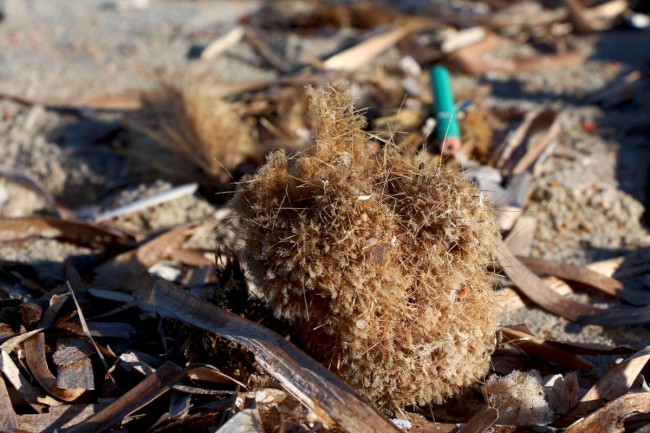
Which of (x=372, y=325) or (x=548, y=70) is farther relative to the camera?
(x=548, y=70)

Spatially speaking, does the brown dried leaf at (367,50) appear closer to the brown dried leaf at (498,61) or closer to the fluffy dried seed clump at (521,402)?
the brown dried leaf at (498,61)

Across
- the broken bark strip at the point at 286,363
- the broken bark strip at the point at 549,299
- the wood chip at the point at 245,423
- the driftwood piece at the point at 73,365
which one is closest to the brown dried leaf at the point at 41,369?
the driftwood piece at the point at 73,365

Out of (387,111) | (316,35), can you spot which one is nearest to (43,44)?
(316,35)

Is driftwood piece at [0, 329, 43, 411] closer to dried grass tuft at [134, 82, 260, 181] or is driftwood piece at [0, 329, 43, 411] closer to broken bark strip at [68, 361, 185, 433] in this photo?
broken bark strip at [68, 361, 185, 433]

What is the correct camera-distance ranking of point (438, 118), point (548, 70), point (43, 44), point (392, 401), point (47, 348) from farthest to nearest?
1. point (43, 44)
2. point (548, 70)
3. point (438, 118)
4. point (47, 348)
5. point (392, 401)

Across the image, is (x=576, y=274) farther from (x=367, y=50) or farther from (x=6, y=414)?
(x=367, y=50)

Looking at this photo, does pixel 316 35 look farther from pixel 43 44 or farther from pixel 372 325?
pixel 372 325
